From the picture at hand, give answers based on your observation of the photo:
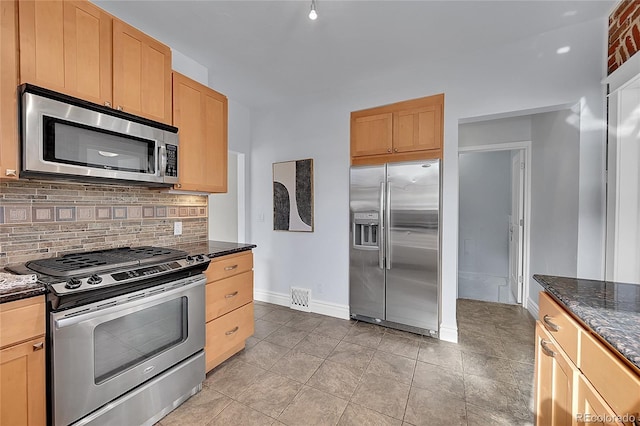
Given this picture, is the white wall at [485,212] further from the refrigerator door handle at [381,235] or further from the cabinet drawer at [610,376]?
the cabinet drawer at [610,376]

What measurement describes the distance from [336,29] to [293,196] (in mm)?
1883

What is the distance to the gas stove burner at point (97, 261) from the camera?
4.41 feet

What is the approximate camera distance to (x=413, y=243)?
2727 millimetres

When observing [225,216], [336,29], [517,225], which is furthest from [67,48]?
[517,225]

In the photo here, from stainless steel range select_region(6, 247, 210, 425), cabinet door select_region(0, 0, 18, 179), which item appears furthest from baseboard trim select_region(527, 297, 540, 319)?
cabinet door select_region(0, 0, 18, 179)

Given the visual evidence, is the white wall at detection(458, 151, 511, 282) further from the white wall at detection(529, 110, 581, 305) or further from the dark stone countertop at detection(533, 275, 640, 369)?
the dark stone countertop at detection(533, 275, 640, 369)

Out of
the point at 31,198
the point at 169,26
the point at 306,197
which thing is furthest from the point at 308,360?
the point at 169,26

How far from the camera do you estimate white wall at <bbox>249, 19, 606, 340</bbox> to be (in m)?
2.14

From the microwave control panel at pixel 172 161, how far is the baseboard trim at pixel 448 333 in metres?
2.79

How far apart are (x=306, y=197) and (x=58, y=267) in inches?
92.7

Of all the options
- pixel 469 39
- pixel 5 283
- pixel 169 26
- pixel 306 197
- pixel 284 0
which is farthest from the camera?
pixel 306 197

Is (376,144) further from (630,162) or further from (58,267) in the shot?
(58,267)

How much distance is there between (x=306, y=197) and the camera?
3365 mm

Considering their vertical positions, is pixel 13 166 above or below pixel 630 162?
below
